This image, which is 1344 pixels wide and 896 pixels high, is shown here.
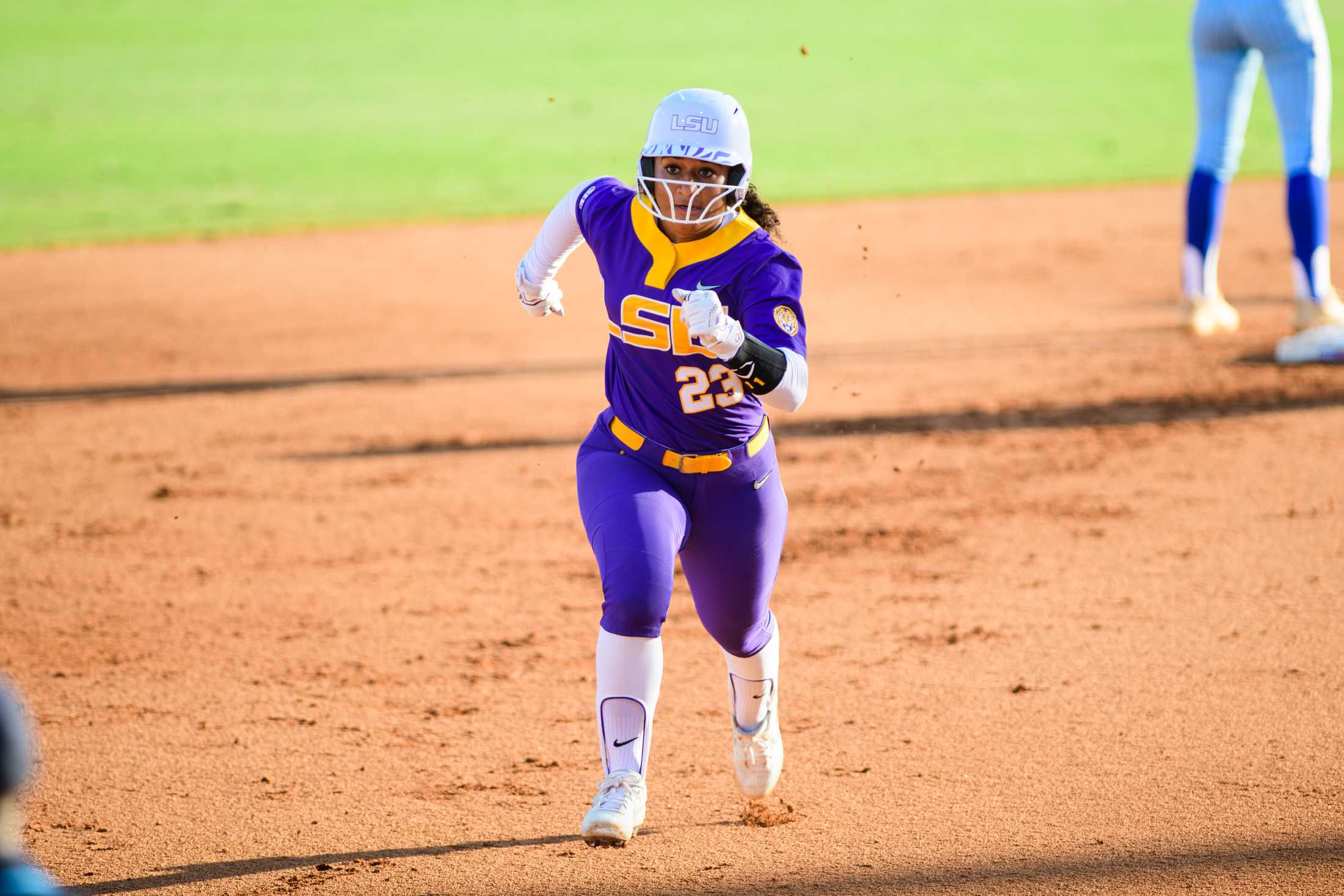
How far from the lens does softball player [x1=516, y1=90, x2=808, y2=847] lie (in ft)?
A: 11.4

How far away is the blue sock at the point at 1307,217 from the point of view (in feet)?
27.1

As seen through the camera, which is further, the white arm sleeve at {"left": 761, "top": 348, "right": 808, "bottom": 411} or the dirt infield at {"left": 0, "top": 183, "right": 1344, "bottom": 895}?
the dirt infield at {"left": 0, "top": 183, "right": 1344, "bottom": 895}

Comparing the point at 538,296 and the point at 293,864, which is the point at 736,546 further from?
the point at 293,864

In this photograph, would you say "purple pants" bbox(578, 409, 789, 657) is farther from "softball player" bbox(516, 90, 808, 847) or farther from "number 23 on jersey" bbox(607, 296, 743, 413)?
"number 23 on jersey" bbox(607, 296, 743, 413)

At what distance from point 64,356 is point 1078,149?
12.7 metres

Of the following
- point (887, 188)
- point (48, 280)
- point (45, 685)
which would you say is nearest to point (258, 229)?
point (48, 280)

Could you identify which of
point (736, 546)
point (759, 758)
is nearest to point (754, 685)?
point (759, 758)

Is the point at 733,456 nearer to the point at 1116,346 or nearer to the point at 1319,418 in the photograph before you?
the point at 1319,418

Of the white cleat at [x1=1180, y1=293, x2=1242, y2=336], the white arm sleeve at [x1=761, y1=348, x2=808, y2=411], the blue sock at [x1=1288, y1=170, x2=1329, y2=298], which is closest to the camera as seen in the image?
the white arm sleeve at [x1=761, y1=348, x2=808, y2=411]

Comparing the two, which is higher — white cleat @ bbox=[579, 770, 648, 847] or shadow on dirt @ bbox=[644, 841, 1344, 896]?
white cleat @ bbox=[579, 770, 648, 847]

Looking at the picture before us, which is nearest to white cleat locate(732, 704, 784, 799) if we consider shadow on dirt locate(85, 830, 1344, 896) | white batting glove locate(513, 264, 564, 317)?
shadow on dirt locate(85, 830, 1344, 896)

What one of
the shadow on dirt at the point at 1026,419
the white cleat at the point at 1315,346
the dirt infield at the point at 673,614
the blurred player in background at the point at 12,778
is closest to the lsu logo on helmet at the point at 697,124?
the dirt infield at the point at 673,614

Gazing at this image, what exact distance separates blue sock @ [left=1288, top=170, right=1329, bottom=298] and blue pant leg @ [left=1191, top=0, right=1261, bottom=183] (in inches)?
15.3

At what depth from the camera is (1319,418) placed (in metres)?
7.85
